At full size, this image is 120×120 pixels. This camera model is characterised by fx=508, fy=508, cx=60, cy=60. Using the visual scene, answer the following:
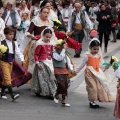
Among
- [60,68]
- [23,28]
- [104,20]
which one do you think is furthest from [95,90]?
[104,20]

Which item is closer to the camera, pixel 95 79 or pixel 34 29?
pixel 95 79

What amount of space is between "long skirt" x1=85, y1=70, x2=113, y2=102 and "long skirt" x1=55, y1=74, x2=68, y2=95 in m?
0.44

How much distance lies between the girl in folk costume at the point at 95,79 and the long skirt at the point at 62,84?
1.25ft

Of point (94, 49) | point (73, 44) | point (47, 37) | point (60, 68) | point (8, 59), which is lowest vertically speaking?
point (60, 68)

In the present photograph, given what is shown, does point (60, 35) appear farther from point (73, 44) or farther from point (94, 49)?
point (94, 49)

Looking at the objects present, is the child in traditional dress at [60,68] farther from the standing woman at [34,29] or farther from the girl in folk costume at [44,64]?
the standing woman at [34,29]

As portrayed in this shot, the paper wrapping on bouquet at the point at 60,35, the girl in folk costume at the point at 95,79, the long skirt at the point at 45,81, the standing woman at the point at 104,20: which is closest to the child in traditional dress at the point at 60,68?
the long skirt at the point at 45,81

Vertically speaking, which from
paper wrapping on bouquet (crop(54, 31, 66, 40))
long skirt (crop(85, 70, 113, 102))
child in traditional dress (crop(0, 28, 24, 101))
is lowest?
long skirt (crop(85, 70, 113, 102))

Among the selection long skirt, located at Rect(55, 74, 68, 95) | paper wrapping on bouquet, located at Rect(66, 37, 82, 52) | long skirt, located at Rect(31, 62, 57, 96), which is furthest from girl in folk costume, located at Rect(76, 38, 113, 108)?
paper wrapping on bouquet, located at Rect(66, 37, 82, 52)

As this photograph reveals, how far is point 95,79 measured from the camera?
27.7 feet

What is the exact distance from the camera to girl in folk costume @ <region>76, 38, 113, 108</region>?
8.34m

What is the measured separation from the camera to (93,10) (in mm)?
24312

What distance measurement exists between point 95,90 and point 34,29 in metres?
2.07

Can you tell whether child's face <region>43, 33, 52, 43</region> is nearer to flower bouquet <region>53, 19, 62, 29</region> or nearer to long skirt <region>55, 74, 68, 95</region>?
long skirt <region>55, 74, 68, 95</region>
